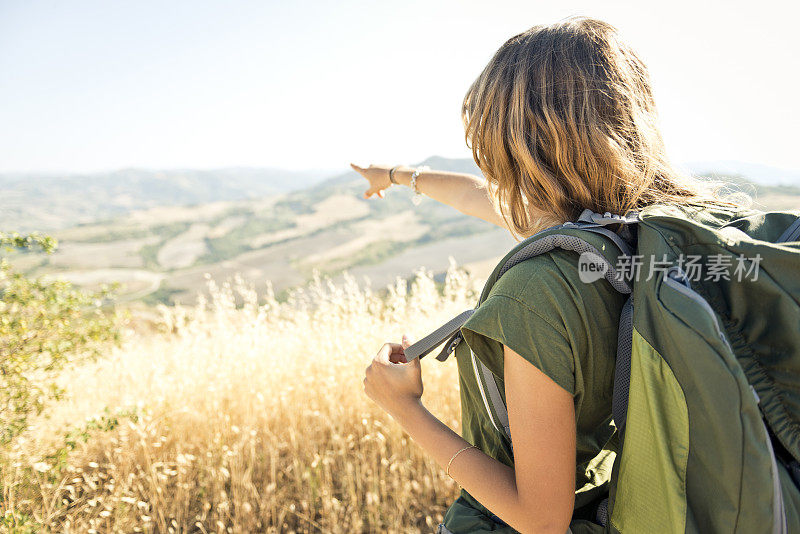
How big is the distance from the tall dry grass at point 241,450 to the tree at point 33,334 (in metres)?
0.22

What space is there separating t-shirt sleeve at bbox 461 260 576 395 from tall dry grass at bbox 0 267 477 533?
5.21ft

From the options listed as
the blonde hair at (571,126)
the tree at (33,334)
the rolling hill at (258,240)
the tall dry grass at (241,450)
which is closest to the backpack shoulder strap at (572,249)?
the blonde hair at (571,126)

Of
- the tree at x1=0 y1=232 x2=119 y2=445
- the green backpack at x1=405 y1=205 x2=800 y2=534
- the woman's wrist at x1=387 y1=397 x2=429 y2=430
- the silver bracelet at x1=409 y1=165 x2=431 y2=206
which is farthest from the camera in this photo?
the tree at x1=0 y1=232 x2=119 y2=445

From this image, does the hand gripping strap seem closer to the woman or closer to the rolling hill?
the woman

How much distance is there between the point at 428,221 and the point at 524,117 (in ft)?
193

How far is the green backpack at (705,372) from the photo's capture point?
754 millimetres

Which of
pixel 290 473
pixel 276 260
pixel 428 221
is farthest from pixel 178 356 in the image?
pixel 428 221

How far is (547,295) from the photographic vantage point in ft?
2.93

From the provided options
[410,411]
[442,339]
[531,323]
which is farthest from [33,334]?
[531,323]

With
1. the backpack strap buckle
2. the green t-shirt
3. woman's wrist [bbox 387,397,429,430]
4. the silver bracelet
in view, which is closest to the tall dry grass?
the silver bracelet

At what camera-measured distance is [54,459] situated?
255 centimetres

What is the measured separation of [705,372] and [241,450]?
2.62m

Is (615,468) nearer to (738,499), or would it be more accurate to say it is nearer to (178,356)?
(738,499)

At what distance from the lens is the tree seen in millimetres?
2436
